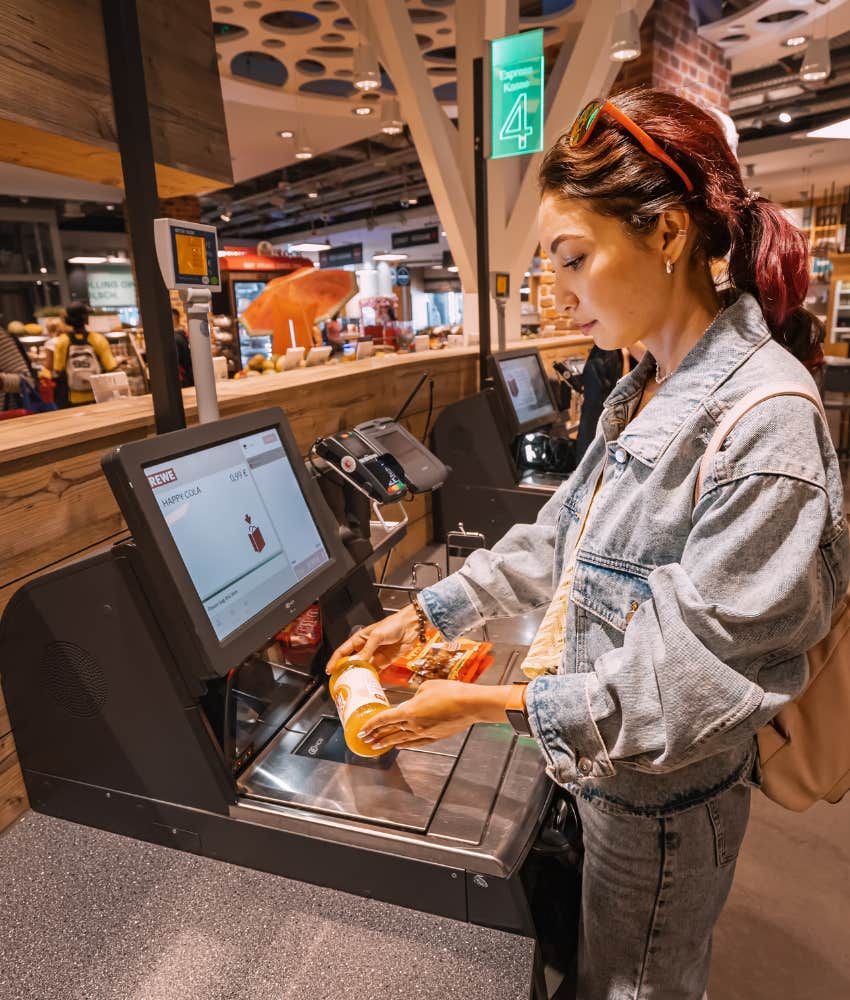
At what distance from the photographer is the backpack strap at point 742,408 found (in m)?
0.73

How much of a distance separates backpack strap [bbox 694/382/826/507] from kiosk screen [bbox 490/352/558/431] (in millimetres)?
2416

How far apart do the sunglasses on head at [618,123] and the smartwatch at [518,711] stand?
603 mm

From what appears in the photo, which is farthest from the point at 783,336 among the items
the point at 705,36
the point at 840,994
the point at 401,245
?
the point at 401,245

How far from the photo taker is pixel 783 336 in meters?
0.88

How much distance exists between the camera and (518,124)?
13.1ft

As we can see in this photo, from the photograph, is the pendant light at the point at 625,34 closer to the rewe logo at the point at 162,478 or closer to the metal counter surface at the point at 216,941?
the rewe logo at the point at 162,478

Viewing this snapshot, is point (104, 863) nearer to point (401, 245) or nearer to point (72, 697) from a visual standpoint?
point (72, 697)

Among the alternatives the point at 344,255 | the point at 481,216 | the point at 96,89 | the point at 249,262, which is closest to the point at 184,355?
the point at 481,216

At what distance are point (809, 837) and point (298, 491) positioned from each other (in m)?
2.22

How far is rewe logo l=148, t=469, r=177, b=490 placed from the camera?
0.95 m

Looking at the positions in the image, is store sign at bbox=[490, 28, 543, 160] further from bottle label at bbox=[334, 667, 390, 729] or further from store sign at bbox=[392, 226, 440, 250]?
store sign at bbox=[392, 226, 440, 250]

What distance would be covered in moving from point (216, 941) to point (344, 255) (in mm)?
21351

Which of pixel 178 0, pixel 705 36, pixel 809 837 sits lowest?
pixel 809 837

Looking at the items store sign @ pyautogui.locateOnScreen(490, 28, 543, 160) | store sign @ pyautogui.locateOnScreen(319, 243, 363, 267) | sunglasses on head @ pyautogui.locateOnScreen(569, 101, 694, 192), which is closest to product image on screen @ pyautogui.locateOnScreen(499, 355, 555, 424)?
store sign @ pyautogui.locateOnScreen(490, 28, 543, 160)
